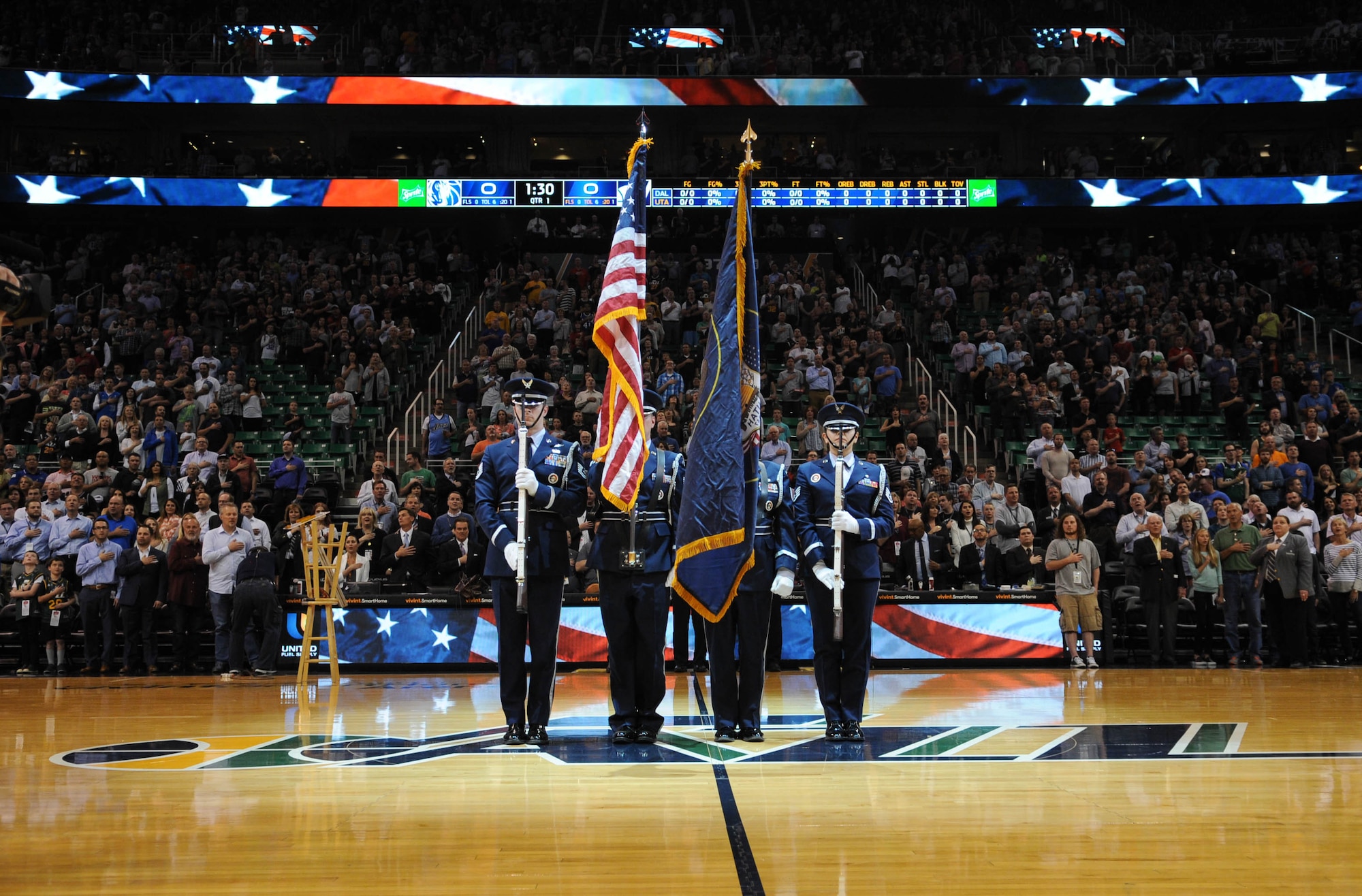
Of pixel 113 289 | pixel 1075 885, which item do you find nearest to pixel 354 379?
pixel 113 289

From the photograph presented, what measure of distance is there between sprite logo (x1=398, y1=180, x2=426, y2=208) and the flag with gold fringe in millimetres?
19965

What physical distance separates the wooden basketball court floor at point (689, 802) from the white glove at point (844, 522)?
1299 mm

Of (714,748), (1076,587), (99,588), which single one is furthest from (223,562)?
(1076,587)

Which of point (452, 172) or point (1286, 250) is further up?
point (452, 172)

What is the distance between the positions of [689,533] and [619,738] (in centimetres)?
133

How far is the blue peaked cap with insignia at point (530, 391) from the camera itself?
25.4ft

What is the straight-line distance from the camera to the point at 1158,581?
14.0 meters

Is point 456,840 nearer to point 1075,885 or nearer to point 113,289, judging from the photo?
point 1075,885

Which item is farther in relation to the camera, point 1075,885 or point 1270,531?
point 1270,531

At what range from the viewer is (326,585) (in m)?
11.6

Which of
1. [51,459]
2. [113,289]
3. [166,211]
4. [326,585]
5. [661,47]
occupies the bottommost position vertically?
[326,585]

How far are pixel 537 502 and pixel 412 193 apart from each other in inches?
826

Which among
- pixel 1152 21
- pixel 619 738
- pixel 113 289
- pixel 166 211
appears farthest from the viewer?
pixel 1152 21

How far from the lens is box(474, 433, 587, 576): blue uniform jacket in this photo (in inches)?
298
